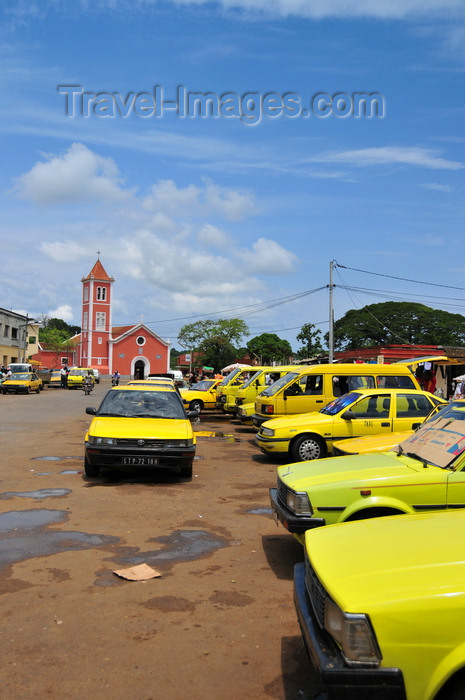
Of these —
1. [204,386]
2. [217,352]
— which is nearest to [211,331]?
[217,352]

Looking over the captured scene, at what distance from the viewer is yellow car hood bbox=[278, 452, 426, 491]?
5.18m

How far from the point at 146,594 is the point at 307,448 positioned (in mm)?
6937

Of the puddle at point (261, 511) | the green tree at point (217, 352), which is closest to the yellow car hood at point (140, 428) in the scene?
the puddle at point (261, 511)

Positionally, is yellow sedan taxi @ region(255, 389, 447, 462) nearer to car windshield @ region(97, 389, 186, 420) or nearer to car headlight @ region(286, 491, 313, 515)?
car windshield @ region(97, 389, 186, 420)

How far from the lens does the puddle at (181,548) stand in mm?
5543

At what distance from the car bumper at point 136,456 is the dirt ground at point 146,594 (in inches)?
13.8

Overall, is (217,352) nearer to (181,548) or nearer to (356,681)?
(181,548)

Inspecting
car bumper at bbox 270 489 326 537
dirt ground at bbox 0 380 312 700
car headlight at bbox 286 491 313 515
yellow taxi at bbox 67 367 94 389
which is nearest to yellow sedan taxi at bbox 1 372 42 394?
yellow taxi at bbox 67 367 94 389

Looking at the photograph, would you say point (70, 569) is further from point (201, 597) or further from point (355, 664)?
point (355, 664)

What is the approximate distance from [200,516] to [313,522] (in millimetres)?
2461

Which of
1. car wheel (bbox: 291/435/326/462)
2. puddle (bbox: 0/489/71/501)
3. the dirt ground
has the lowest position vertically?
the dirt ground

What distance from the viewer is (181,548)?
591cm

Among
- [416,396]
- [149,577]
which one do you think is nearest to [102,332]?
[416,396]

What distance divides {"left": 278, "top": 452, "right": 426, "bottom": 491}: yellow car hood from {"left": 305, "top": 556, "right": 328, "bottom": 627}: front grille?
1843 mm
